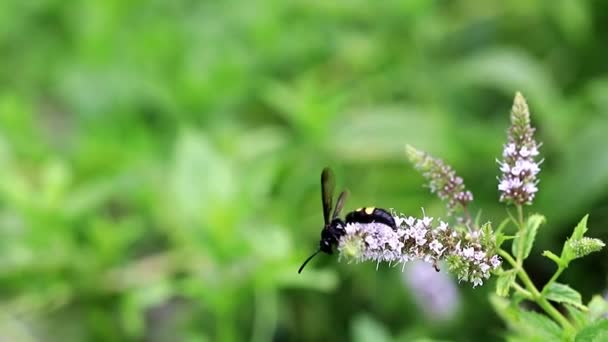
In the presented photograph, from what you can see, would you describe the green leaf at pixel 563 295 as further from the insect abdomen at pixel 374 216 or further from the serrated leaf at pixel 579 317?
the insect abdomen at pixel 374 216

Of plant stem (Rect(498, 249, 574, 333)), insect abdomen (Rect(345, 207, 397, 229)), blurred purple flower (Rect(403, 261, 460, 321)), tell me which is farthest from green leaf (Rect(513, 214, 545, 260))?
blurred purple flower (Rect(403, 261, 460, 321))

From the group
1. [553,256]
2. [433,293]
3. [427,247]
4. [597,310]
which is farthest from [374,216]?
[433,293]

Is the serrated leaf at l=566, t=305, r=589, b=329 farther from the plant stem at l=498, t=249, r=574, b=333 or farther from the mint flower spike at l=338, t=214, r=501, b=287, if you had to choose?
the mint flower spike at l=338, t=214, r=501, b=287

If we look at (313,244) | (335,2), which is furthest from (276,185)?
(335,2)

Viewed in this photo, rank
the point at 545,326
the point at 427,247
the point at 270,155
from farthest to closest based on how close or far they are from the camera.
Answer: the point at 270,155 < the point at 545,326 < the point at 427,247

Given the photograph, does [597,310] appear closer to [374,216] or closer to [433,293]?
[374,216]

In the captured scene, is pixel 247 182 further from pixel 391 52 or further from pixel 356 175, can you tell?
pixel 391 52
